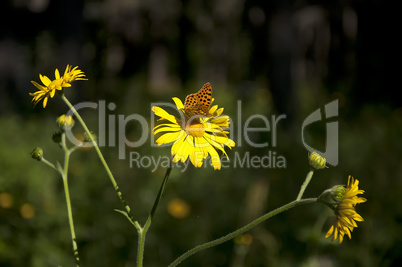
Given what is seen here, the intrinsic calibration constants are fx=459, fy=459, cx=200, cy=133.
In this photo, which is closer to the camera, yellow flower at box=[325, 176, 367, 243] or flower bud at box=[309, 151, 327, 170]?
yellow flower at box=[325, 176, 367, 243]

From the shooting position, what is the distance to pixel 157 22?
14.9 metres

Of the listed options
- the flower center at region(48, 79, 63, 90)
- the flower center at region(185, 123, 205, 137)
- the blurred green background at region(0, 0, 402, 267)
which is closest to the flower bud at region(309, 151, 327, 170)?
the flower center at region(185, 123, 205, 137)

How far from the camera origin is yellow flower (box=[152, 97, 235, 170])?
2.70ft

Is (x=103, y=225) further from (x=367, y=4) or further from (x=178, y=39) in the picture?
(x=178, y=39)

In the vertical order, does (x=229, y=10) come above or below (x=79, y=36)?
above

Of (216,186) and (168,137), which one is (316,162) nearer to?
(168,137)

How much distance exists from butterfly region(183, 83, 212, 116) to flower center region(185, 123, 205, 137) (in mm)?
45

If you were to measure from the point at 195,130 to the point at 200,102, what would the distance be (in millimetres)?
71

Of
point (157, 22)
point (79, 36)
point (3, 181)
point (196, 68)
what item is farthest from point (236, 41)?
point (3, 181)

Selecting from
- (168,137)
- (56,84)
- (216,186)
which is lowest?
(216,186)

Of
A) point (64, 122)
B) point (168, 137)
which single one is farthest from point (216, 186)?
point (168, 137)

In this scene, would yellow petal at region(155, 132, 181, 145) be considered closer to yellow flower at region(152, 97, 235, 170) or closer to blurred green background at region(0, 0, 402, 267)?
yellow flower at region(152, 97, 235, 170)

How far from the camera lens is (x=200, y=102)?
946 mm

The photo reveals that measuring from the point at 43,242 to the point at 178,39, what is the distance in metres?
14.0
